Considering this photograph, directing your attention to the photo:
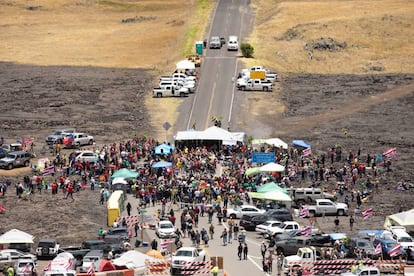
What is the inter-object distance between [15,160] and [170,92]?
106ft

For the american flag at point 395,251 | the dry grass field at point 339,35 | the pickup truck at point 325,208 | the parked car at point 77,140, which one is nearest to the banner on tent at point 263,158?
the pickup truck at point 325,208

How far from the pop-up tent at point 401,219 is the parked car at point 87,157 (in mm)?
27925

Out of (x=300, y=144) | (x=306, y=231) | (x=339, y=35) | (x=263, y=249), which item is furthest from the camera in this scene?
(x=339, y=35)

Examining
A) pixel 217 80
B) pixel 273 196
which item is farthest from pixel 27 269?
pixel 217 80

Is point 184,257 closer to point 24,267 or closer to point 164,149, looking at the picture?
point 24,267

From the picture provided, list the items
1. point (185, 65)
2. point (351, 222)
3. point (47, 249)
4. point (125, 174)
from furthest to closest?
point (185, 65) → point (125, 174) → point (351, 222) → point (47, 249)

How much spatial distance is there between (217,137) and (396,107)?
27.2m

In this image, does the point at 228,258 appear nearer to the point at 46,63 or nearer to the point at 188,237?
the point at 188,237

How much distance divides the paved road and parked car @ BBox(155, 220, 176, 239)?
36.2 metres

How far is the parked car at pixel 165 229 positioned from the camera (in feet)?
247

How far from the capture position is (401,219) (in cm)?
7575

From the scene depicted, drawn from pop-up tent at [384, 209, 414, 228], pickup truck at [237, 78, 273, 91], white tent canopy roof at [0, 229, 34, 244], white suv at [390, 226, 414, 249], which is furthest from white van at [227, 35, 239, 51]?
white tent canopy roof at [0, 229, 34, 244]

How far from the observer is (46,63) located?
483 feet

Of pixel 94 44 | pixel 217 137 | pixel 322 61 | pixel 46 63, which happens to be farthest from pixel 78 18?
pixel 217 137
